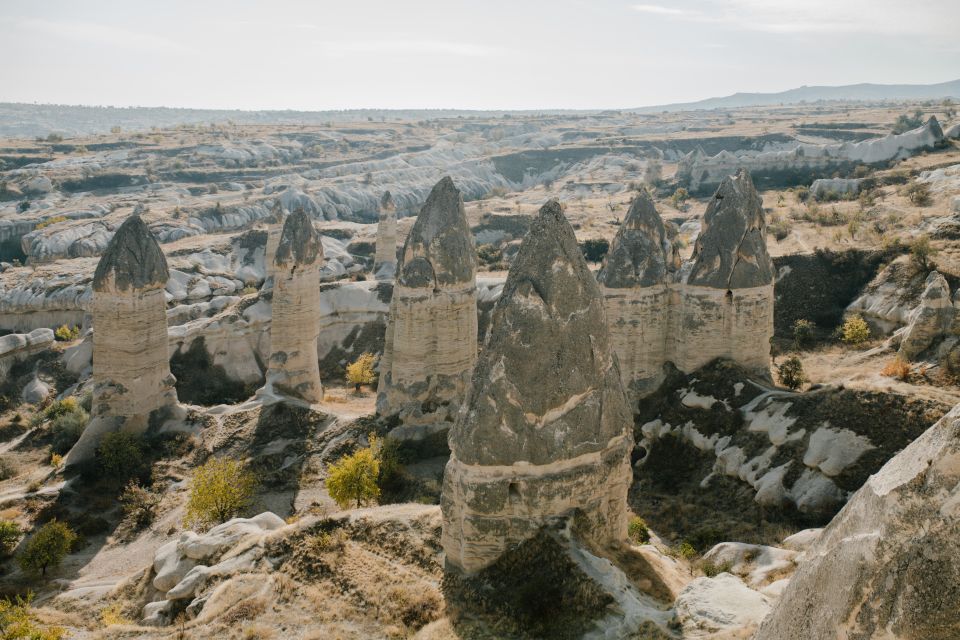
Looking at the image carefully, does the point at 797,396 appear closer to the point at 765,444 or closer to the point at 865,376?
the point at 765,444

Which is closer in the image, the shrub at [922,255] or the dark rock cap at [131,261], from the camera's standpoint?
the dark rock cap at [131,261]

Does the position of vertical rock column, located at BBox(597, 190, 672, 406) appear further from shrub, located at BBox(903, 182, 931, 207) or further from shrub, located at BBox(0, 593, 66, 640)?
shrub, located at BBox(903, 182, 931, 207)

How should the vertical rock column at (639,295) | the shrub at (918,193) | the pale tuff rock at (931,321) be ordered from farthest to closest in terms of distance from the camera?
the shrub at (918,193) < the vertical rock column at (639,295) < the pale tuff rock at (931,321)

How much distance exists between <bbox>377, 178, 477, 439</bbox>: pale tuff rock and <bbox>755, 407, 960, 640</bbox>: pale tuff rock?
743 inches

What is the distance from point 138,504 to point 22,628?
1021 cm

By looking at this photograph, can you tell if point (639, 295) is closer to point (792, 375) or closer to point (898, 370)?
point (792, 375)

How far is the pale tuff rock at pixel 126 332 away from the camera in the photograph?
80.8 feet

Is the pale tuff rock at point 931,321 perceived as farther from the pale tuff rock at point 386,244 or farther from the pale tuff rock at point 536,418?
the pale tuff rock at point 386,244

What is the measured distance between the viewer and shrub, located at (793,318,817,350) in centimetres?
3111

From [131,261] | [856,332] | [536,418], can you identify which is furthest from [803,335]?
[131,261]

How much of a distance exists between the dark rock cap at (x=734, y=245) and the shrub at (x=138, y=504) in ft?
61.8

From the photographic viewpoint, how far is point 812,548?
6637 mm

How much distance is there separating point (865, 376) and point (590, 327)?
1457 cm

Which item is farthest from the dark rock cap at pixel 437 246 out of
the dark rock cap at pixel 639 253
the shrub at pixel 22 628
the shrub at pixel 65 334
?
the shrub at pixel 65 334
